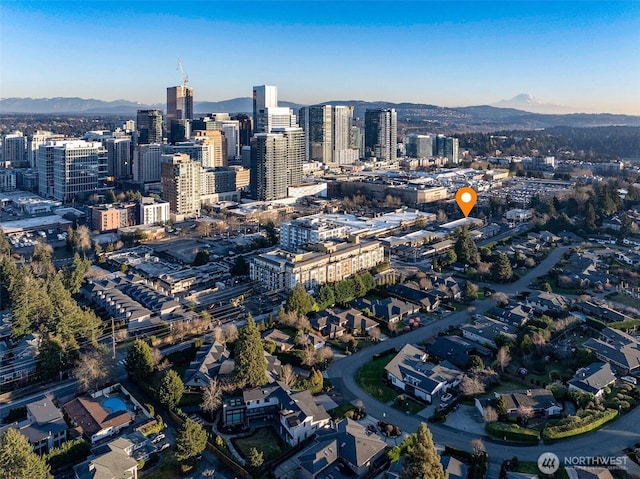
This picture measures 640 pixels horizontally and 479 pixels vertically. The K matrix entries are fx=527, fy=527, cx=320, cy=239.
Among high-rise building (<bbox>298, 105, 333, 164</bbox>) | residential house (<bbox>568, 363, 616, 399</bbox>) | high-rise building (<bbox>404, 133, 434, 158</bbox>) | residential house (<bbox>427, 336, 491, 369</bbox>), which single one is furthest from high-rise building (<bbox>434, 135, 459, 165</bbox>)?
residential house (<bbox>568, 363, 616, 399</bbox>)

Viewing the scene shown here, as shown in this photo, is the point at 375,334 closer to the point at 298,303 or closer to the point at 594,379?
the point at 298,303

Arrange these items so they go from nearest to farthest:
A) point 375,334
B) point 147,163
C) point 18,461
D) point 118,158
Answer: point 18,461 < point 375,334 < point 147,163 < point 118,158

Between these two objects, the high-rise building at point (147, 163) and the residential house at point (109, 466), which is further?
the high-rise building at point (147, 163)

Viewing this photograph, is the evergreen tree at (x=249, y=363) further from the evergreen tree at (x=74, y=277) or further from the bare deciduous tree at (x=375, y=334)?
the evergreen tree at (x=74, y=277)

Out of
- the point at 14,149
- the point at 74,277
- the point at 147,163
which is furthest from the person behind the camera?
the point at 14,149

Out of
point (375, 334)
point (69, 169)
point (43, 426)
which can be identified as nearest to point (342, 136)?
point (69, 169)

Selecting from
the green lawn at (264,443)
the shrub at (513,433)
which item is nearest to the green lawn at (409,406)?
the shrub at (513,433)

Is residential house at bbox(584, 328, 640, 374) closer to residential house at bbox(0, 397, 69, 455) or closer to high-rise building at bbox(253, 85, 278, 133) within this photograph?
residential house at bbox(0, 397, 69, 455)
